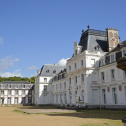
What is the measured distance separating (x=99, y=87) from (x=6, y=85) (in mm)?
43203

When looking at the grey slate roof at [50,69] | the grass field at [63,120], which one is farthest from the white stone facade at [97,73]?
the grey slate roof at [50,69]

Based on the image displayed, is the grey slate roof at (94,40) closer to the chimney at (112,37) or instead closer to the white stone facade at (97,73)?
the white stone facade at (97,73)

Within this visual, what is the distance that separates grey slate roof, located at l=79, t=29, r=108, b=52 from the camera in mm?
34566

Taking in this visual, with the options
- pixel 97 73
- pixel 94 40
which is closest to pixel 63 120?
pixel 97 73

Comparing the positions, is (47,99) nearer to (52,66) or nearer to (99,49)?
(52,66)

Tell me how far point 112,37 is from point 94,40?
143 inches

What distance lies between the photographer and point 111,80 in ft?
94.2

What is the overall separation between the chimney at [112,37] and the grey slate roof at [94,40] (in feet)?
4.36

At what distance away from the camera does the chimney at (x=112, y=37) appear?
113 feet

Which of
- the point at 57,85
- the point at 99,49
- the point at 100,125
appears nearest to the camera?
the point at 100,125

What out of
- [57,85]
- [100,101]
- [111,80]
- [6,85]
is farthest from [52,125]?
[6,85]

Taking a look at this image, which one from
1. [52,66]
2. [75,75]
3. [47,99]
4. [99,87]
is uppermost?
[52,66]

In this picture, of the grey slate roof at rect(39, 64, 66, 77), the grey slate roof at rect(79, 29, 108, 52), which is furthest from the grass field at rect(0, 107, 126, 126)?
the grey slate roof at rect(39, 64, 66, 77)

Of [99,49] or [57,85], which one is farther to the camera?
[57,85]
